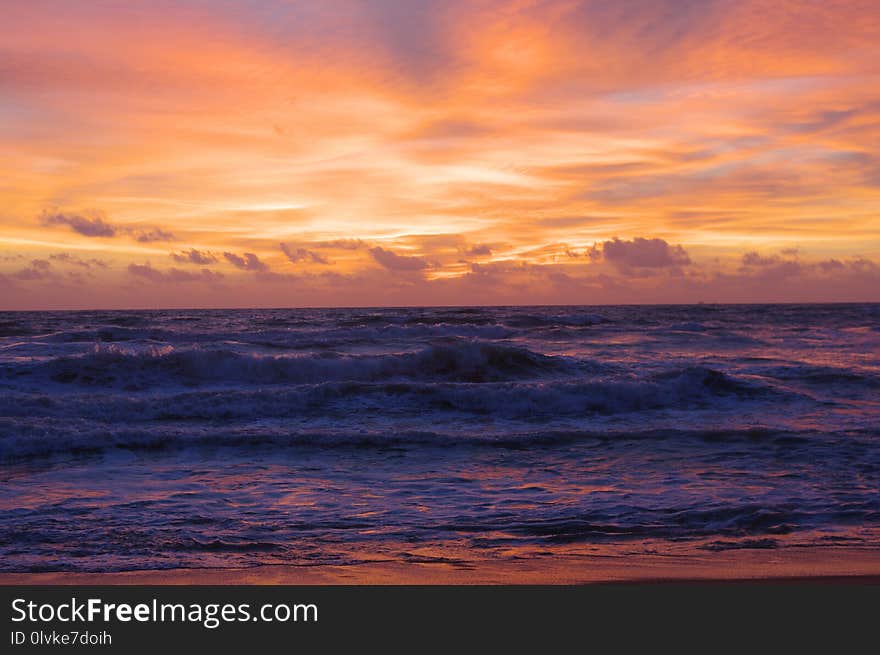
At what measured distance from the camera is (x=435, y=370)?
21.9 metres

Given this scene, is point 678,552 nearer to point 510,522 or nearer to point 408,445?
point 510,522

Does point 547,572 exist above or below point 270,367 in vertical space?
below

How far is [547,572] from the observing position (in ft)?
17.7

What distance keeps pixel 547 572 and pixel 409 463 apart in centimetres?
459

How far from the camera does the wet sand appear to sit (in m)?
5.18

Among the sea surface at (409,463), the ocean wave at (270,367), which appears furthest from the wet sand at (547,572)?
the ocean wave at (270,367)

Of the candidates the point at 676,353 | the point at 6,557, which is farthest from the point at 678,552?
the point at 676,353

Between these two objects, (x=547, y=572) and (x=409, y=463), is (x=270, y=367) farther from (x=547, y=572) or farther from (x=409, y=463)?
(x=547, y=572)

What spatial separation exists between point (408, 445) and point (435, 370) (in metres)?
10.9

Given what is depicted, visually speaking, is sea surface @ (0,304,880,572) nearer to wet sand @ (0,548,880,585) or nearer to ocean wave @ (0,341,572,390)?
ocean wave @ (0,341,572,390)

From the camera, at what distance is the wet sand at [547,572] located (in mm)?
5184

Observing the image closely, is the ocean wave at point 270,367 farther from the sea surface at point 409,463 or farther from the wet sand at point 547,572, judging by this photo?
the wet sand at point 547,572

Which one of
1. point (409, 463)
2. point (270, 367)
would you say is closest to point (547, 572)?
point (409, 463)

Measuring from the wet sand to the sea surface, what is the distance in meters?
0.22
